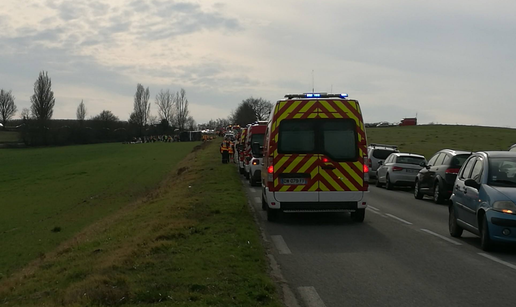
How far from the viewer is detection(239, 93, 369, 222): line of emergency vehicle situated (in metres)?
12.8

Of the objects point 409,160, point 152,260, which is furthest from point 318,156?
point 409,160

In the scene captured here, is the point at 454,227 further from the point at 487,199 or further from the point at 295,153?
the point at 295,153

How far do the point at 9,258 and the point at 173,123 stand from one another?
153 metres

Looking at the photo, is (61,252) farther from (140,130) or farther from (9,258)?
(140,130)

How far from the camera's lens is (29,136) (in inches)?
3925

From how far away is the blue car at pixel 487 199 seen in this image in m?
9.37

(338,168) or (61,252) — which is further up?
(338,168)

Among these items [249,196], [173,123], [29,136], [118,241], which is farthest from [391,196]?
[173,123]

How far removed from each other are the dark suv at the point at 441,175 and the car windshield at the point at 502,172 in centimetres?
818

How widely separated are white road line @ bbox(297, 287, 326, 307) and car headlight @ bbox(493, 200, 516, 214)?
388 centimetres

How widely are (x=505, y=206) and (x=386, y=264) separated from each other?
2.21 m

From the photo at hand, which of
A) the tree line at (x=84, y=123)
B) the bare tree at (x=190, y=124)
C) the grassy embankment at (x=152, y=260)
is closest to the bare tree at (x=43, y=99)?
the tree line at (x=84, y=123)

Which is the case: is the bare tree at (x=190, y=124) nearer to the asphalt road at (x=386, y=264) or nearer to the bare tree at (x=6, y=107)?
the bare tree at (x=6, y=107)

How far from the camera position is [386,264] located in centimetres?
875
